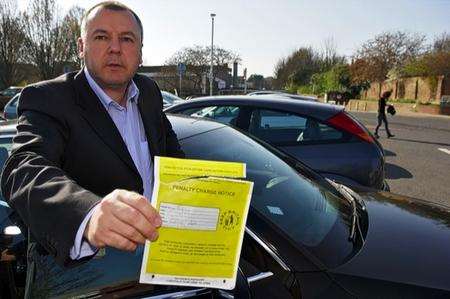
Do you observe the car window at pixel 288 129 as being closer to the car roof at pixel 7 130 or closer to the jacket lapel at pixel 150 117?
the car roof at pixel 7 130

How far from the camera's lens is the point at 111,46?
1.79 meters

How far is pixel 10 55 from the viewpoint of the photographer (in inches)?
1396

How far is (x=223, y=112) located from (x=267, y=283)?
383 cm

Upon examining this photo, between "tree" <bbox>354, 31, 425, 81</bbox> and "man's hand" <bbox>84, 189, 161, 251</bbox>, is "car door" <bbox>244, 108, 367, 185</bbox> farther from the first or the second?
"tree" <bbox>354, 31, 425, 81</bbox>

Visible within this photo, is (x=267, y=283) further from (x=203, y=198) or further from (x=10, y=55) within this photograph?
(x=10, y=55)

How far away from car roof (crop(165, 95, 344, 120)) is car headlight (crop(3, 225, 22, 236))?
3.45m

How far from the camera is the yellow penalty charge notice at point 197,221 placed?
1153 mm

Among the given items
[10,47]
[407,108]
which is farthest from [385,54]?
[10,47]

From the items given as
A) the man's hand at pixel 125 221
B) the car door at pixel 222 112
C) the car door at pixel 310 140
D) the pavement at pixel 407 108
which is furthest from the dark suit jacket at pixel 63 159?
the pavement at pixel 407 108

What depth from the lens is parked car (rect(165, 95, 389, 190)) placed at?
15.6 ft

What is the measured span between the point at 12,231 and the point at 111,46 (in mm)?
1036

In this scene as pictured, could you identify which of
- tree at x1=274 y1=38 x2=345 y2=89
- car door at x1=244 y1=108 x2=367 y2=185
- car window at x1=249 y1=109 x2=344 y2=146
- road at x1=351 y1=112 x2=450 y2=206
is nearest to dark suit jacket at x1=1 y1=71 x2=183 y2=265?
car door at x1=244 y1=108 x2=367 y2=185

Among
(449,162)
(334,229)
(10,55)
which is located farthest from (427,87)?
(334,229)

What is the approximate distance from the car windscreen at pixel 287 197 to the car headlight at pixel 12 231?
35.5 inches
